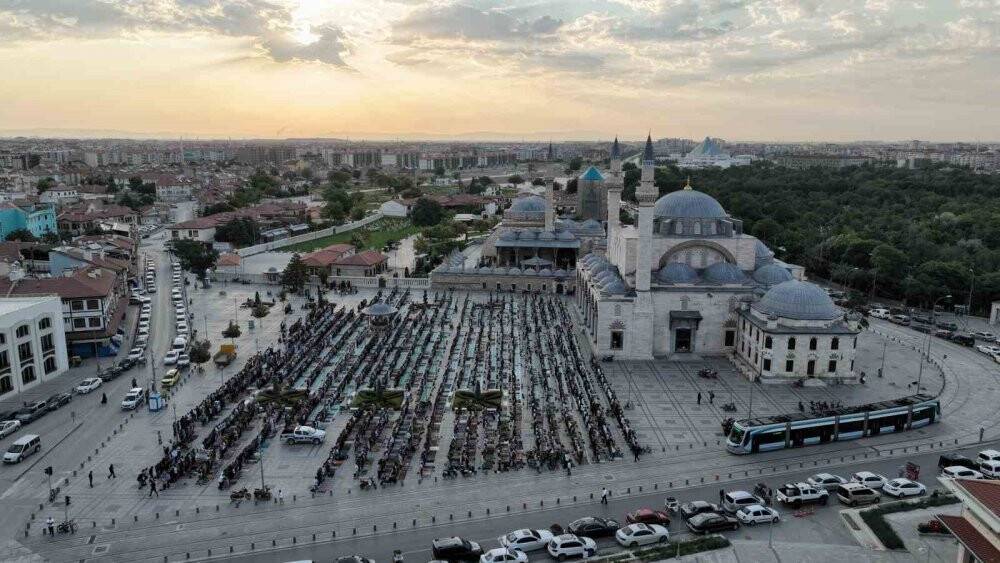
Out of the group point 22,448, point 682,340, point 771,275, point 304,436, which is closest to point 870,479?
point 682,340

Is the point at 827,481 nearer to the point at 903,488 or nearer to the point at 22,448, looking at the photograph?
the point at 903,488

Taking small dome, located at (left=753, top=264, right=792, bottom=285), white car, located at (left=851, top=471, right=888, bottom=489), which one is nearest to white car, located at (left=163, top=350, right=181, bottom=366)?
white car, located at (left=851, top=471, right=888, bottom=489)

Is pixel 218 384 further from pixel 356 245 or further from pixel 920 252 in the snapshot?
pixel 920 252

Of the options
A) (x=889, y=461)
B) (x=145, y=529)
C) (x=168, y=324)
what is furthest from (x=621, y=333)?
(x=168, y=324)

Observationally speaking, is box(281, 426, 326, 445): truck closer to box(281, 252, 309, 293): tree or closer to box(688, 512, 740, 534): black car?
box(688, 512, 740, 534): black car

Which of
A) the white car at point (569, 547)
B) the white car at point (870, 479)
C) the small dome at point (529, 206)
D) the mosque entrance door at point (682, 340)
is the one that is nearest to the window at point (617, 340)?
the mosque entrance door at point (682, 340)

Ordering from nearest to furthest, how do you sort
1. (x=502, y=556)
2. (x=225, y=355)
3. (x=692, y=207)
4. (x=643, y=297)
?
(x=502, y=556) < (x=225, y=355) < (x=643, y=297) < (x=692, y=207)

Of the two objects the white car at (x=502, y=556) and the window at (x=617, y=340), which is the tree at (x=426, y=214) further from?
the white car at (x=502, y=556)

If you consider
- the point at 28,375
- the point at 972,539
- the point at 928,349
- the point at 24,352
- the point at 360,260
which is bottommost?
the point at 28,375
